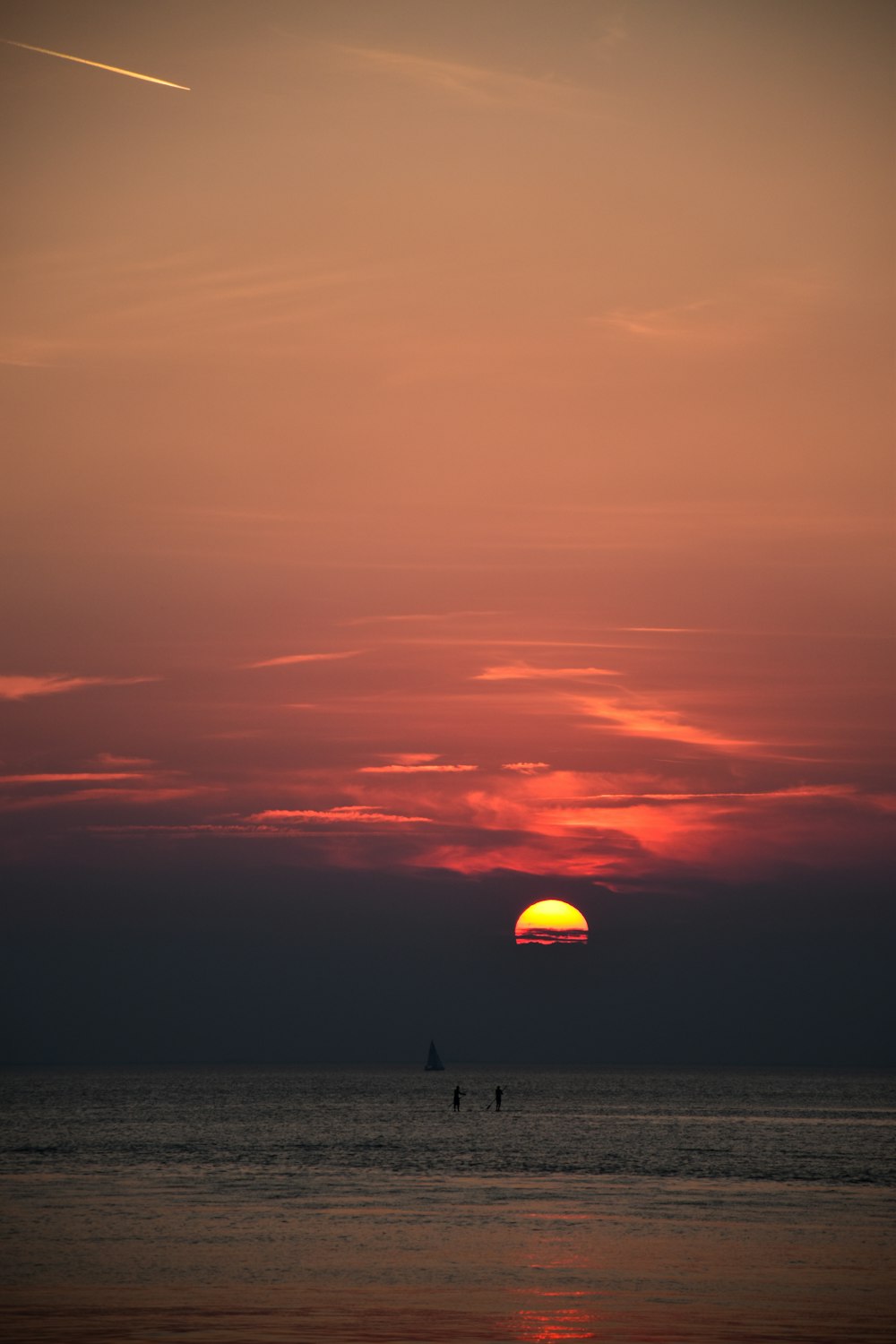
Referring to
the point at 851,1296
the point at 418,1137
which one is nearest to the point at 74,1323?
the point at 851,1296

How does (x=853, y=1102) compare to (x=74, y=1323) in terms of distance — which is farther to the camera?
(x=853, y=1102)

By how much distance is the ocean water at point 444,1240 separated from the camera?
33.7m

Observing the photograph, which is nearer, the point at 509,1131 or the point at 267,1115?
the point at 509,1131

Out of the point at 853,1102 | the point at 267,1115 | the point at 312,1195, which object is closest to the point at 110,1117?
the point at 267,1115

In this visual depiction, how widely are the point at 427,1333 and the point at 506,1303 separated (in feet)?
15.3

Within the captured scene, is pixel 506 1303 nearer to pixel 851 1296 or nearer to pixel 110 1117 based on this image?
pixel 851 1296

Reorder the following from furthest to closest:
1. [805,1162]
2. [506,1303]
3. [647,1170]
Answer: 1. [805,1162]
2. [647,1170]
3. [506,1303]

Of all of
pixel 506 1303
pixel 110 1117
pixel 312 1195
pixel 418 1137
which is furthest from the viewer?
pixel 110 1117

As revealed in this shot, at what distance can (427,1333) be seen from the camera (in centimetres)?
3195

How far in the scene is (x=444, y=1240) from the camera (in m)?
47.5

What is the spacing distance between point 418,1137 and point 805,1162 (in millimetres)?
32960

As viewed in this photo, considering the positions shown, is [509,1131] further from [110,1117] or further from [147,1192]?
[147,1192]

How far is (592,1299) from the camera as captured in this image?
3681cm

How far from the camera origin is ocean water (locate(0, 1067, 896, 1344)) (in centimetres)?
3372
